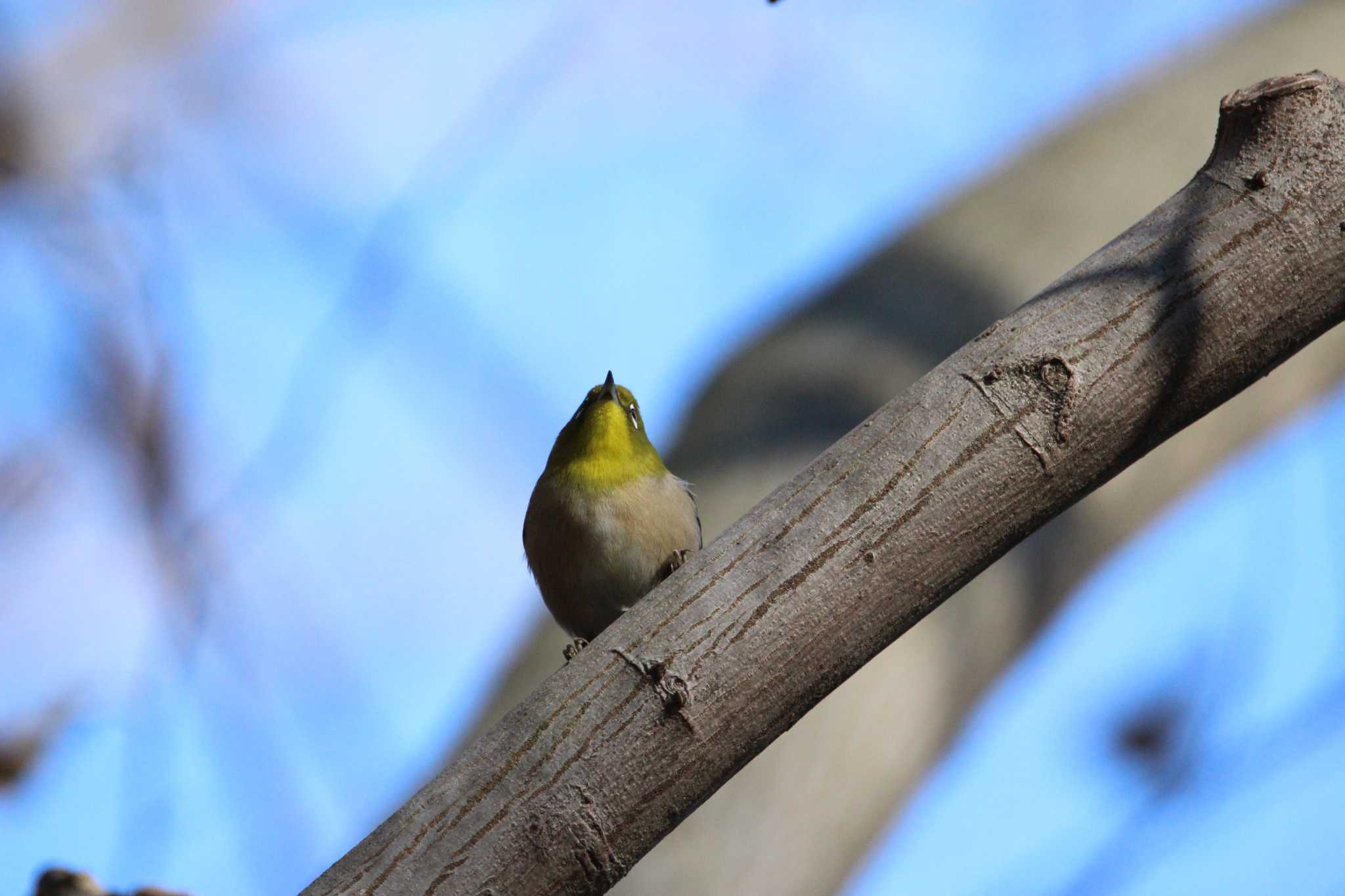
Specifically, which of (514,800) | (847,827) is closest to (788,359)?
(847,827)

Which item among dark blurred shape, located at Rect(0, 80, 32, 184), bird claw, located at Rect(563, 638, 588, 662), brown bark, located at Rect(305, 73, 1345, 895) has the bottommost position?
brown bark, located at Rect(305, 73, 1345, 895)

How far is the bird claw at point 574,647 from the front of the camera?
347 cm

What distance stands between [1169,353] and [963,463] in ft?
1.21

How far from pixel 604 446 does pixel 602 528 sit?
455 mm

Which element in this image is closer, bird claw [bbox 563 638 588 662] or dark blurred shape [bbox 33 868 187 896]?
dark blurred shape [bbox 33 868 187 896]

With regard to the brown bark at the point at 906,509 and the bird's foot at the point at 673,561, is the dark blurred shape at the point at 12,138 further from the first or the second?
the brown bark at the point at 906,509

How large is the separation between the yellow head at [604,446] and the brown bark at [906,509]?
2104 mm

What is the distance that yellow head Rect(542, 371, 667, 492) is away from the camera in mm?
4062

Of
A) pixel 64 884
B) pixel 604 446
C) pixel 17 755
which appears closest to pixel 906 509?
pixel 64 884

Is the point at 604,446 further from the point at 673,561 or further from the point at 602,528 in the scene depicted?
the point at 673,561

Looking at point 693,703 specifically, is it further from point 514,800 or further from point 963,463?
point 963,463

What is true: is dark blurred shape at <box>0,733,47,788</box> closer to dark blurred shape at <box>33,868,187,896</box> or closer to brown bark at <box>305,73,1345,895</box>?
dark blurred shape at <box>33,868,187,896</box>

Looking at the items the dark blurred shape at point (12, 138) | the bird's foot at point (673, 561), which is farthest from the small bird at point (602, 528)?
the dark blurred shape at point (12, 138)

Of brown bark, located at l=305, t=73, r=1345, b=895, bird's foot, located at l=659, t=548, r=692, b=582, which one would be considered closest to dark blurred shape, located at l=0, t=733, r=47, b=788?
bird's foot, located at l=659, t=548, r=692, b=582
